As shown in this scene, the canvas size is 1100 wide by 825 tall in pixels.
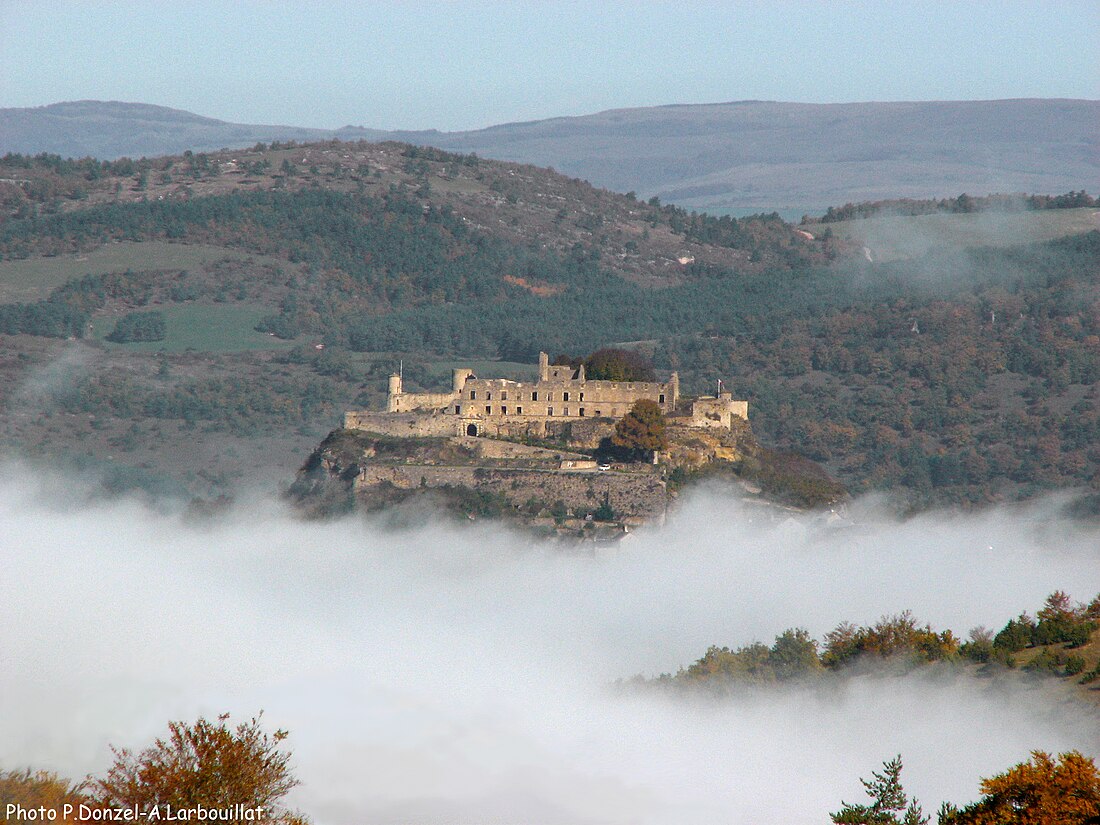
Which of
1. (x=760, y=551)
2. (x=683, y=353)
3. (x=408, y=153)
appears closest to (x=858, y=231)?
(x=408, y=153)

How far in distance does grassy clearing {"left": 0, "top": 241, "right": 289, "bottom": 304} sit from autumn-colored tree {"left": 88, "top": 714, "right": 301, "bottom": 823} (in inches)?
4444

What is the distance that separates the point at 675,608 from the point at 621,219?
128 m

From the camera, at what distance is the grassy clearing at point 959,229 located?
166750 millimetres

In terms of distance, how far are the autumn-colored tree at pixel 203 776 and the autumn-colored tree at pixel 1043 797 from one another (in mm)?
9670

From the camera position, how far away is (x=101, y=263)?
151 meters

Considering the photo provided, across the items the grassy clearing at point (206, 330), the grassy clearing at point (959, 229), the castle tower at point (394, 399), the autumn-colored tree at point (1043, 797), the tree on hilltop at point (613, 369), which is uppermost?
the grassy clearing at point (959, 229)

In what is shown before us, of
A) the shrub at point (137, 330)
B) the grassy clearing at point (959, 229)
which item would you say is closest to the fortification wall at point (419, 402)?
the shrub at point (137, 330)

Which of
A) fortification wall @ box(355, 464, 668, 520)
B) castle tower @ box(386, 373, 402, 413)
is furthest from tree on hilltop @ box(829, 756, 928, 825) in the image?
castle tower @ box(386, 373, 402, 413)

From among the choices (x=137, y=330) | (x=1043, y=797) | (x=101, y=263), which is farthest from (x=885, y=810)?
(x=101, y=263)

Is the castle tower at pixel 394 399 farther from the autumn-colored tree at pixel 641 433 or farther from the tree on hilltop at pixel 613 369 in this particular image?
the autumn-colored tree at pixel 641 433

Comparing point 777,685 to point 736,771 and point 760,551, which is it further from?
point 760,551

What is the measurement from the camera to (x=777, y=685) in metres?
50.3

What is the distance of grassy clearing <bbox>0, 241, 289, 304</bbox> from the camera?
14500cm

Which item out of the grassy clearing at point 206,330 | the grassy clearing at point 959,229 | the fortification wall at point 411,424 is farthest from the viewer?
the grassy clearing at point 959,229
